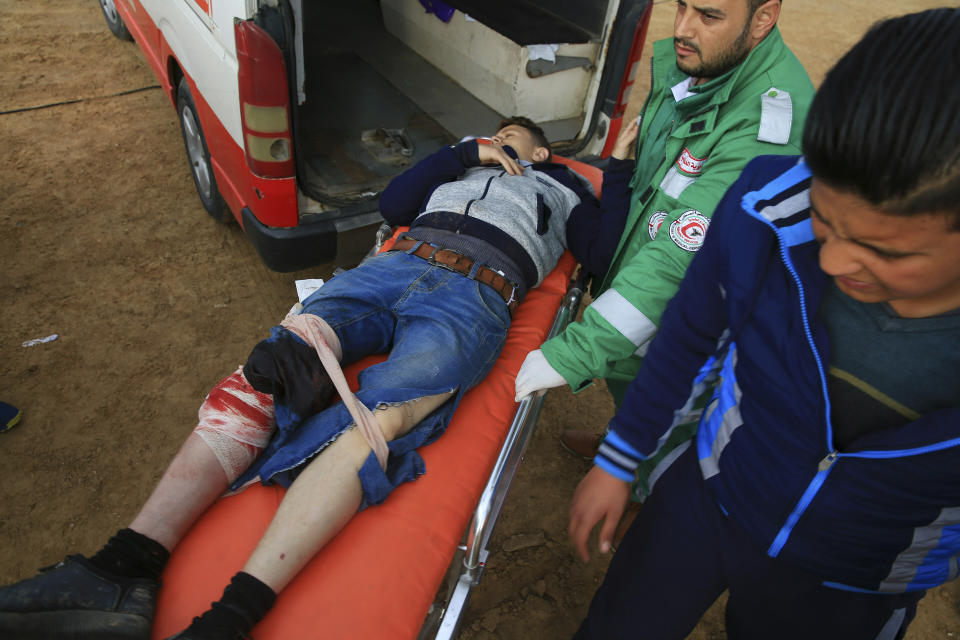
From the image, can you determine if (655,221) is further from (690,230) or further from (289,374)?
(289,374)

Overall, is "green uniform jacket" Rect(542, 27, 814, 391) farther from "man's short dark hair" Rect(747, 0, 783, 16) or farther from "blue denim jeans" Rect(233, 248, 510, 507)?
"blue denim jeans" Rect(233, 248, 510, 507)

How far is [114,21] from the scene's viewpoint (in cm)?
567

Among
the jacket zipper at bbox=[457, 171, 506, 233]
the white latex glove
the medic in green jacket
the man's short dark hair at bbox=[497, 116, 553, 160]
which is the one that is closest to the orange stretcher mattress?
the white latex glove

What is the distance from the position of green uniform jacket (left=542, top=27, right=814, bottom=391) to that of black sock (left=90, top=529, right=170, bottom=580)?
1166 millimetres

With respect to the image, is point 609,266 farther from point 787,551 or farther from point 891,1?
point 891,1

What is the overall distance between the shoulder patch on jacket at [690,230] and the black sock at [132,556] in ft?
5.27

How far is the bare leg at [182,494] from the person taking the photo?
1508 millimetres

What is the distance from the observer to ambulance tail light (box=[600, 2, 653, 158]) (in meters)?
3.09

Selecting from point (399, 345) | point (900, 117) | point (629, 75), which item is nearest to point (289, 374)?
point (399, 345)

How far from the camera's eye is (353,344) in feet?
6.53

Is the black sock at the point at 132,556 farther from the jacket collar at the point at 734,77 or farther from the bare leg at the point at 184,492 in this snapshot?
the jacket collar at the point at 734,77

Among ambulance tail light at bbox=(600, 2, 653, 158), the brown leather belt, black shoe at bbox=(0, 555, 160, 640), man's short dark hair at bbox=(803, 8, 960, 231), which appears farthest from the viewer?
ambulance tail light at bbox=(600, 2, 653, 158)

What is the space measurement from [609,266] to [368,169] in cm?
170

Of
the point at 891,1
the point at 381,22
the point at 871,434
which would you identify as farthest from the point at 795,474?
the point at 891,1
